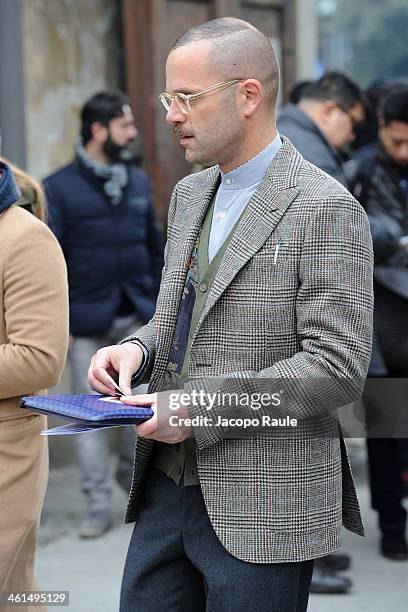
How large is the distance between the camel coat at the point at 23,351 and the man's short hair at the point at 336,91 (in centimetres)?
226

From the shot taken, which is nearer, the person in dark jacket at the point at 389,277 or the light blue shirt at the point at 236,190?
the light blue shirt at the point at 236,190

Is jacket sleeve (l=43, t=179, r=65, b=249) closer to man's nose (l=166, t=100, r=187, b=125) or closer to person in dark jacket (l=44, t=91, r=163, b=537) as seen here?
person in dark jacket (l=44, t=91, r=163, b=537)

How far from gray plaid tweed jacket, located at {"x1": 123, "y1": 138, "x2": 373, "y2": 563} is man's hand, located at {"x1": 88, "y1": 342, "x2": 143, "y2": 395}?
155 mm

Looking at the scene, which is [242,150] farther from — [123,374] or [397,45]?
[397,45]

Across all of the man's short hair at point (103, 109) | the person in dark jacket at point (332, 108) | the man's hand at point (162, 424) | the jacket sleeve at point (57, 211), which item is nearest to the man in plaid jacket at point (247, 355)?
the man's hand at point (162, 424)

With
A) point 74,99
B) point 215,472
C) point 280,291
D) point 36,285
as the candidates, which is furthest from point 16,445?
point 74,99

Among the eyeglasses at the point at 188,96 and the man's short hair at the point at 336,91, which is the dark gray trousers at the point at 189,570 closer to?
the eyeglasses at the point at 188,96

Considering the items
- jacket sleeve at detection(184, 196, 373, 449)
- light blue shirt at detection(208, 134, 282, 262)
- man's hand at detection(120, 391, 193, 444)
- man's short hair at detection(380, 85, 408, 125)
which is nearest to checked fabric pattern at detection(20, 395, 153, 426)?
man's hand at detection(120, 391, 193, 444)

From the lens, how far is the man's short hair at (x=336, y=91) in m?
5.14

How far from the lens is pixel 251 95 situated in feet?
8.23

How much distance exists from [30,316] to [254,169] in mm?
849

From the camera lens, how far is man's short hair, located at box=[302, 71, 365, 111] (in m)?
5.14

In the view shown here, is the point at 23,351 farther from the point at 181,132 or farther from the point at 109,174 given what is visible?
the point at 109,174

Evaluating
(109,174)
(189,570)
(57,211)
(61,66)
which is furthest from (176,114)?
(61,66)
